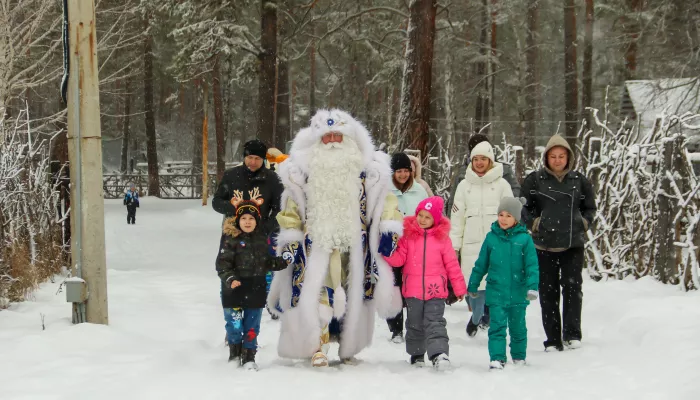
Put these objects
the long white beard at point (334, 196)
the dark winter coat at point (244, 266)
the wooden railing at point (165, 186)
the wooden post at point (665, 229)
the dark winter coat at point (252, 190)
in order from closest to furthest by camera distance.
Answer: the dark winter coat at point (244, 266)
the long white beard at point (334, 196)
the dark winter coat at point (252, 190)
the wooden post at point (665, 229)
the wooden railing at point (165, 186)

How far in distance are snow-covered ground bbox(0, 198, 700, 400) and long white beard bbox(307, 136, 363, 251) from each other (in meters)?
1.03

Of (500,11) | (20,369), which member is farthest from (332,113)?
(500,11)

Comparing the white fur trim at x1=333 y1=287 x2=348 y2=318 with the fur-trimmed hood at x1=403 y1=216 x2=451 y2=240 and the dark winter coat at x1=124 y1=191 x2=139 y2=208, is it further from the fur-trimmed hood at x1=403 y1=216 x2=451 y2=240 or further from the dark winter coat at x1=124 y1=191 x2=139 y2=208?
the dark winter coat at x1=124 y1=191 x2=139 y2=208

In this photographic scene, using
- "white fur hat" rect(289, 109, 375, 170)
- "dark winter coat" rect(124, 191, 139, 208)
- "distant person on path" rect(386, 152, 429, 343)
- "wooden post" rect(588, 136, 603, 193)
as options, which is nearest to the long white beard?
"white fur hat" rect(289, 109, 375, 170)

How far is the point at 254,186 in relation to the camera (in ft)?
21.7

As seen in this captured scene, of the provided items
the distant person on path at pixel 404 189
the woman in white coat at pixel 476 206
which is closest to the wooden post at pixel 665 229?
the woman in white coat at pixel 476 206

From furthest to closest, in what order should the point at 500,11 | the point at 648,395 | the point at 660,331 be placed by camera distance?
the point at 500,11, the point at 660,331, the point at 648,395

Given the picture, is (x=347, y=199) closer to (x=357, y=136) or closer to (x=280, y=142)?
(x=357, y=136)

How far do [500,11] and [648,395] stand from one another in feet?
91.6

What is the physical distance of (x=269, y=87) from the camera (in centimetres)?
1977

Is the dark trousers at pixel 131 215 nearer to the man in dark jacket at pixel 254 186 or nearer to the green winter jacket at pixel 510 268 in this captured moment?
the man in dark jacket at pixel 254 186

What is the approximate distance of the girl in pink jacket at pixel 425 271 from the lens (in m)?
5.54

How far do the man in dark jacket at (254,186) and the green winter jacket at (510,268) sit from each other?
207 centimetres

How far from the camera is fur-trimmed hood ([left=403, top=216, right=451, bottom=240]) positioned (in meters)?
5.63
